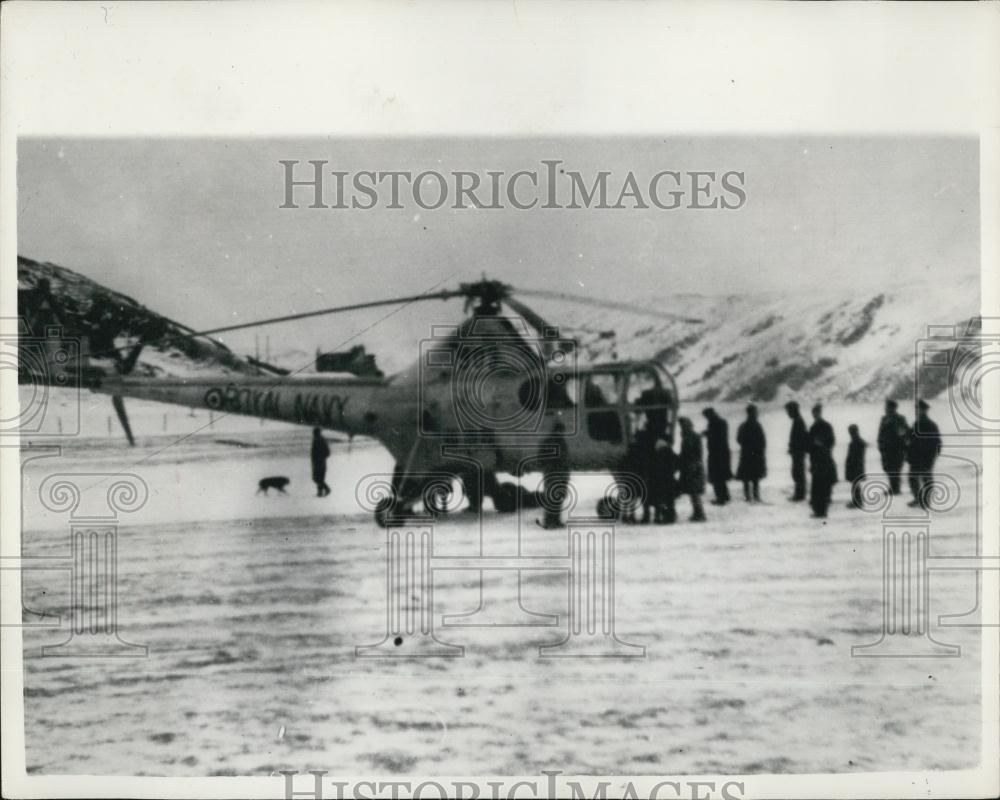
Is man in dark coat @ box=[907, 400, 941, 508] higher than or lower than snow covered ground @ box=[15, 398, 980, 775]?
higher

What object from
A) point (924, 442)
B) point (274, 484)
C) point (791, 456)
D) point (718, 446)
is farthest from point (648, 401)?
point (274, 484)

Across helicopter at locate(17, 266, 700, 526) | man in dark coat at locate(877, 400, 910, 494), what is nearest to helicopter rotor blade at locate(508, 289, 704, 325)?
helicopter at locate(17, 266, 700, 526)

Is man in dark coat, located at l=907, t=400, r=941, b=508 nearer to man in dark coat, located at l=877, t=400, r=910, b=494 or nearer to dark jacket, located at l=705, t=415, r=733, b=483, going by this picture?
man in dark coat, located at l=877, t=400, r=910, b=494

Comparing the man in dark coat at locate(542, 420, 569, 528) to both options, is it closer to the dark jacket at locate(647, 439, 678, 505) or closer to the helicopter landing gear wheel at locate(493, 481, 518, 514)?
the helicopter landing gear wheel at locate(493, 481, 518, 514)

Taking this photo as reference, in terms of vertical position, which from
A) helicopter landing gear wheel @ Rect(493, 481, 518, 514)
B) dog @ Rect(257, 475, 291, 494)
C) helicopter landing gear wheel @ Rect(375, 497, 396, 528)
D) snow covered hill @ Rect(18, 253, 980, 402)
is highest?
snow covered hill @ Rect(18, 253, 980, 402)

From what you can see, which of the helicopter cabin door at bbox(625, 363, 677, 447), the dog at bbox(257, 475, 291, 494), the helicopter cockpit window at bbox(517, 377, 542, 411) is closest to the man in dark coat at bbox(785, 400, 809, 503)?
the helicopter cabin door at bbox(625, 363, 677, 447)

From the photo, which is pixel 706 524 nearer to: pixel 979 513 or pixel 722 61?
pixel 979 513
